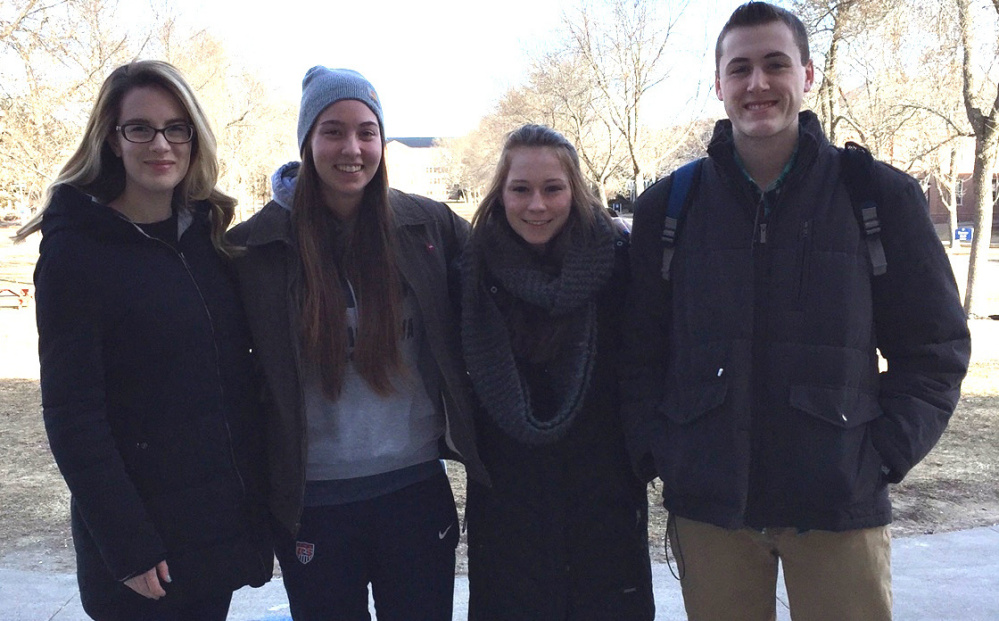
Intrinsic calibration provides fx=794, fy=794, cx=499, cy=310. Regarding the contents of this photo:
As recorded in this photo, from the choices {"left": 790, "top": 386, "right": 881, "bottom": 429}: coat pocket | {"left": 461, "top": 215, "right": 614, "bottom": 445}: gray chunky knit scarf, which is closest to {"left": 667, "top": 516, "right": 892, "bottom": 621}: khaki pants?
{"left": 790, "top": 386, "right": 881, "bottom": 429}: coat pocket

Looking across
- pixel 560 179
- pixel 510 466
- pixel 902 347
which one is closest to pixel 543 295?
pixel 560 179

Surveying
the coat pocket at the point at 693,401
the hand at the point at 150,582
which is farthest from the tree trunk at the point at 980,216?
the hand at the point at 150,582

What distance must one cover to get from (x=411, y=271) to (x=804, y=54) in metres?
1.33

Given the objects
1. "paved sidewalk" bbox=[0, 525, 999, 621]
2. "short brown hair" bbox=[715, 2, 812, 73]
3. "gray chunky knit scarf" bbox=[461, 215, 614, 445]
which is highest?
"short brown hair" bbox=[715, 2, 812, 73]

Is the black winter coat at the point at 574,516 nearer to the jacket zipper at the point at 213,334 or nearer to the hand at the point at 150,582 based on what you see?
the jacket zipper at the point at 213,334

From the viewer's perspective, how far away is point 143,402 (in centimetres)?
208

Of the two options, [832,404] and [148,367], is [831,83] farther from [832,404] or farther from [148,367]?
[148,367]

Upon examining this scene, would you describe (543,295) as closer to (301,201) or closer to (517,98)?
(301,201)

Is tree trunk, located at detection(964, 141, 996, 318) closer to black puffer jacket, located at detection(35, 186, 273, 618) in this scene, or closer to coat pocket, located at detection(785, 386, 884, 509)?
coat pocket, located at detection(785, 386, 884, 509)

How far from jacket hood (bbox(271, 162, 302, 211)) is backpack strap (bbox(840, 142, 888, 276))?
162 cm

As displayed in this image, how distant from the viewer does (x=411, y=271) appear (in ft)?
8.17

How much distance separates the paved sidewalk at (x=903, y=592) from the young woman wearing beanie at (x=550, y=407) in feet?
3.90

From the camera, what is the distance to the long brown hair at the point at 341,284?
2324mm

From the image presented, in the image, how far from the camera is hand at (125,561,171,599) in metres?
2.04
